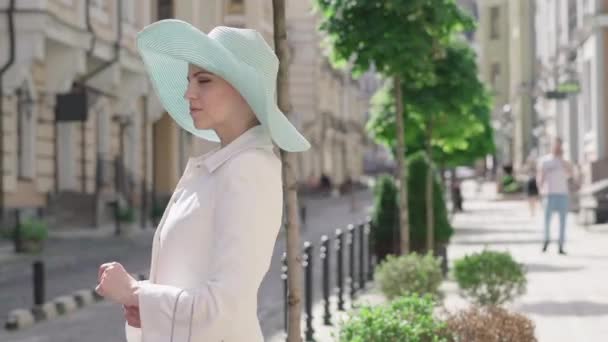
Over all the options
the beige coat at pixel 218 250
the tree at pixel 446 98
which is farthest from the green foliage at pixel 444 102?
the beige coat at pixel 218 250

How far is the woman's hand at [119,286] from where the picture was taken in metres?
3.26

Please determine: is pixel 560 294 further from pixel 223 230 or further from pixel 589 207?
pixel 589 207

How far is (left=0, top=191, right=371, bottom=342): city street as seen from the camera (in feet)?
40.5

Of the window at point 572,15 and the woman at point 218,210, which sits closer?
the woman at point 218,210

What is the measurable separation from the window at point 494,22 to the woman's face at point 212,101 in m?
87.8

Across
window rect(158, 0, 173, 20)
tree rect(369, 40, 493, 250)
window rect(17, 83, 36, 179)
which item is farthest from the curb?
window rect(158, 0, 173, 20)

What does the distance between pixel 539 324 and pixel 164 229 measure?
833 centimetres

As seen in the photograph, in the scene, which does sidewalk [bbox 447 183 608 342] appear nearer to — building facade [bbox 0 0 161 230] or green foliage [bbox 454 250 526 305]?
green foliage [bbox 454 250 526 305]

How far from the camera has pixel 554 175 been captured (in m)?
19.3

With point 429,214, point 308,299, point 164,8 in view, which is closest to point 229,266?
point 308,299

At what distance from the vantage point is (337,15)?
14328 mm

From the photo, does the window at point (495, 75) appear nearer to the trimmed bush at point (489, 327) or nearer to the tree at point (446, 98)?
the tree at point (446, 98)

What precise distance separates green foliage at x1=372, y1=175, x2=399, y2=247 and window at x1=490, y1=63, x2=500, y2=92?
2864 inches

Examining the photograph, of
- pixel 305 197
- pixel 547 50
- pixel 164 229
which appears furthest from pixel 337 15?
pixel 305 197
